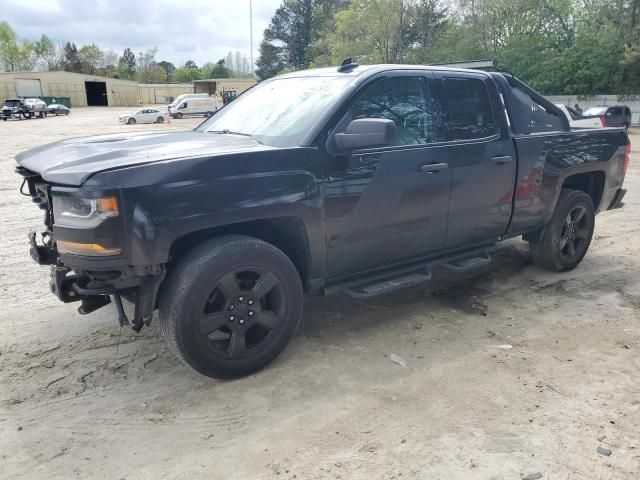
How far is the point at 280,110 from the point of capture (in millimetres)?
3953

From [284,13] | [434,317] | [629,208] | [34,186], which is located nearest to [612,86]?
[629,208]

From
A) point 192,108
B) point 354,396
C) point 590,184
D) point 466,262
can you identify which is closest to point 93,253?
point 354,396

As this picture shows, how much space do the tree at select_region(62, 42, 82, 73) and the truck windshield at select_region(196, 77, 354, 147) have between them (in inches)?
3683

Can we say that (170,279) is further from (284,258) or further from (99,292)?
(284,258)

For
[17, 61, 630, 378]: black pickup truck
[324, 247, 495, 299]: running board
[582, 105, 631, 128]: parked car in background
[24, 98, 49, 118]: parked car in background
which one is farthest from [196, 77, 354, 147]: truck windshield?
[24, 98, 49, 118]: parked car in background

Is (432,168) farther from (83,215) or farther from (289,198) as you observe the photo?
(83,215)

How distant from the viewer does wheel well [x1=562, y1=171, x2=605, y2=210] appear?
17.8 feet

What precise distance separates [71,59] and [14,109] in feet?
178

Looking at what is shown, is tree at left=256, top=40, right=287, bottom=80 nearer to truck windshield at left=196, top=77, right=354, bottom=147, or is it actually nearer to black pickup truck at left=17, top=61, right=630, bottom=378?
truck windshield at left=196, top=77, right=354, bottom=147

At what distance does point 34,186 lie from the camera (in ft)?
11.6

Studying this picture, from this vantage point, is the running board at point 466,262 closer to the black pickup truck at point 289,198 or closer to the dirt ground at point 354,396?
the black pickup truck at point 289,198

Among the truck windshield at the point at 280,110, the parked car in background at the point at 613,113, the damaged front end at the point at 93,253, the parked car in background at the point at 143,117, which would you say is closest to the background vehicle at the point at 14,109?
the parked car in background at the point at 143,117

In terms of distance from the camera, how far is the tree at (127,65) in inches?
3900

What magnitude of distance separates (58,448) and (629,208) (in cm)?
871
